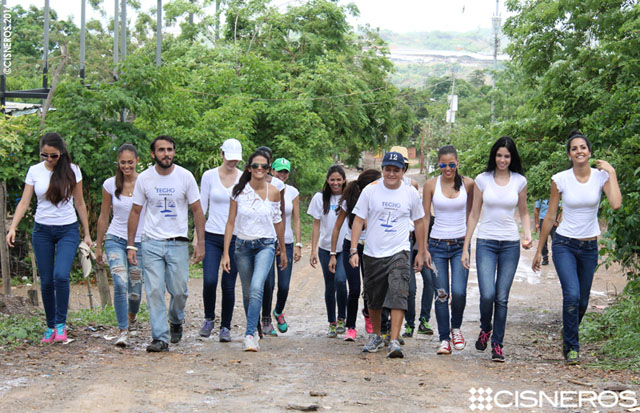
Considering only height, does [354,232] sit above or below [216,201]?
below

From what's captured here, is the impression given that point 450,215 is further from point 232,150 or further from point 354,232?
point 232,150

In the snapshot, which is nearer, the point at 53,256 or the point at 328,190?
the point at 53,256

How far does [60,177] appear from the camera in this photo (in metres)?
7.82

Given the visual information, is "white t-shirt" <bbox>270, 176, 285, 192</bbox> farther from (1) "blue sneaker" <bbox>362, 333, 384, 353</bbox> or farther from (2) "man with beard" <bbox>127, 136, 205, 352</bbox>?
(1) "blue sneaker" <bbox>362, 333, 384, 353</bbox>

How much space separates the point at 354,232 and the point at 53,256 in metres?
2.92

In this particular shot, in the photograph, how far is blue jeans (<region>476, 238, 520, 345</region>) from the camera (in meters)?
7.53

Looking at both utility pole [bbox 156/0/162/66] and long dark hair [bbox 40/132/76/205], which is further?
utility pole [bbox 156/0/162/66]

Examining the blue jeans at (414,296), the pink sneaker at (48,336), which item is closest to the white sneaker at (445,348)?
the blue jeans at (414,296)

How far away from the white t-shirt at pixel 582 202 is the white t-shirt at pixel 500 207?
0.42 metres

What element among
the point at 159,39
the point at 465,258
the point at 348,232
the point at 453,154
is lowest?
the point at 465,258

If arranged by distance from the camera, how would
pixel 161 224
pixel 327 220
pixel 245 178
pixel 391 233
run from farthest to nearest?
pixel 327 220 < pixel 245 178 < pixel 161 224 < pixel 391 233

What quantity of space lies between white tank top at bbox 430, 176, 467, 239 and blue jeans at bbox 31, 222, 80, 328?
3.51m

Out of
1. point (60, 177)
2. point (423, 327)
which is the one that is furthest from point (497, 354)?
point (60, 177)

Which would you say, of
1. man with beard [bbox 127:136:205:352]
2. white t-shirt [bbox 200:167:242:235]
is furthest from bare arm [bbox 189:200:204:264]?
white t-shirt [bbox 200:167:242:235]
